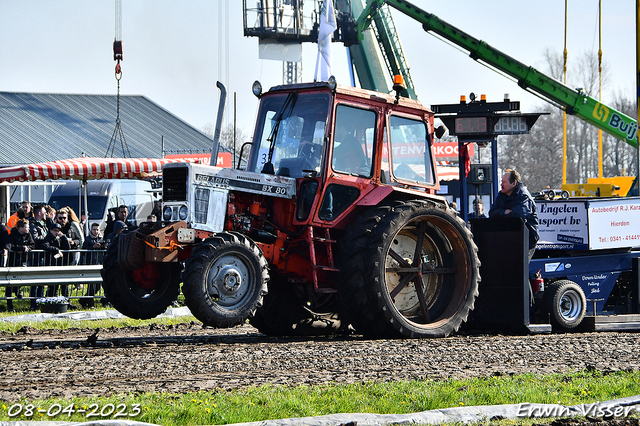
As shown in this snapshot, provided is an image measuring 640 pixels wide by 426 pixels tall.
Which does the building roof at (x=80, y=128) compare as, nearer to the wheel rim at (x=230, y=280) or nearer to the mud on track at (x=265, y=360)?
the mud on track at (x=265, y=360)

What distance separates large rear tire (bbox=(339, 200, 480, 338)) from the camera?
30.6 ft

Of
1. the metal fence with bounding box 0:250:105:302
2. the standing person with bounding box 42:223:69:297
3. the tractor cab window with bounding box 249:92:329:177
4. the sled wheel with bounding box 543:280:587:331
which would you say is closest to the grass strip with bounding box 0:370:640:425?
the tractor cab window with bounding box 249:92:329:177

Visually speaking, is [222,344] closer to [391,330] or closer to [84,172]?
[391,330]

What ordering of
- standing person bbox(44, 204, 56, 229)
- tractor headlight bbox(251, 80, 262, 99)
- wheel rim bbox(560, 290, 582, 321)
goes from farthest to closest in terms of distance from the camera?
standing person bbox(44, 204, 56, 229), wheel rim bbox(560, 290, 582, 321), tractor headlight bbox(251, 80, 262, 99)

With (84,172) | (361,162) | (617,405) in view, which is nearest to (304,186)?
(361,162)

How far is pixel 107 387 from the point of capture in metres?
6.35

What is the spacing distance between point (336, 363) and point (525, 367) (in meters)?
1.77

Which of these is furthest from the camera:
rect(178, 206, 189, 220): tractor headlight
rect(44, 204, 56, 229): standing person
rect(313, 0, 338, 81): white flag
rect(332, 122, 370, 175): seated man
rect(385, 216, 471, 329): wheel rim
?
rect(313, 0, 338, 81): white flag

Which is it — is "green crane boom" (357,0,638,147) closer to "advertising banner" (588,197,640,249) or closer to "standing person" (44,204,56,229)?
"advertising banner" (588,197,640,249)

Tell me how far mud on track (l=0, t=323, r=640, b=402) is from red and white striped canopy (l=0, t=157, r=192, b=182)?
924 cm

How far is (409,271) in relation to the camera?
33.0 feet

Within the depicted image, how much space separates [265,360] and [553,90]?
64.9 ft

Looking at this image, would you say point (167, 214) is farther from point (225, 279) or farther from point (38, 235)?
point (38, 235)

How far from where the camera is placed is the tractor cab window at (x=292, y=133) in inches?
381
